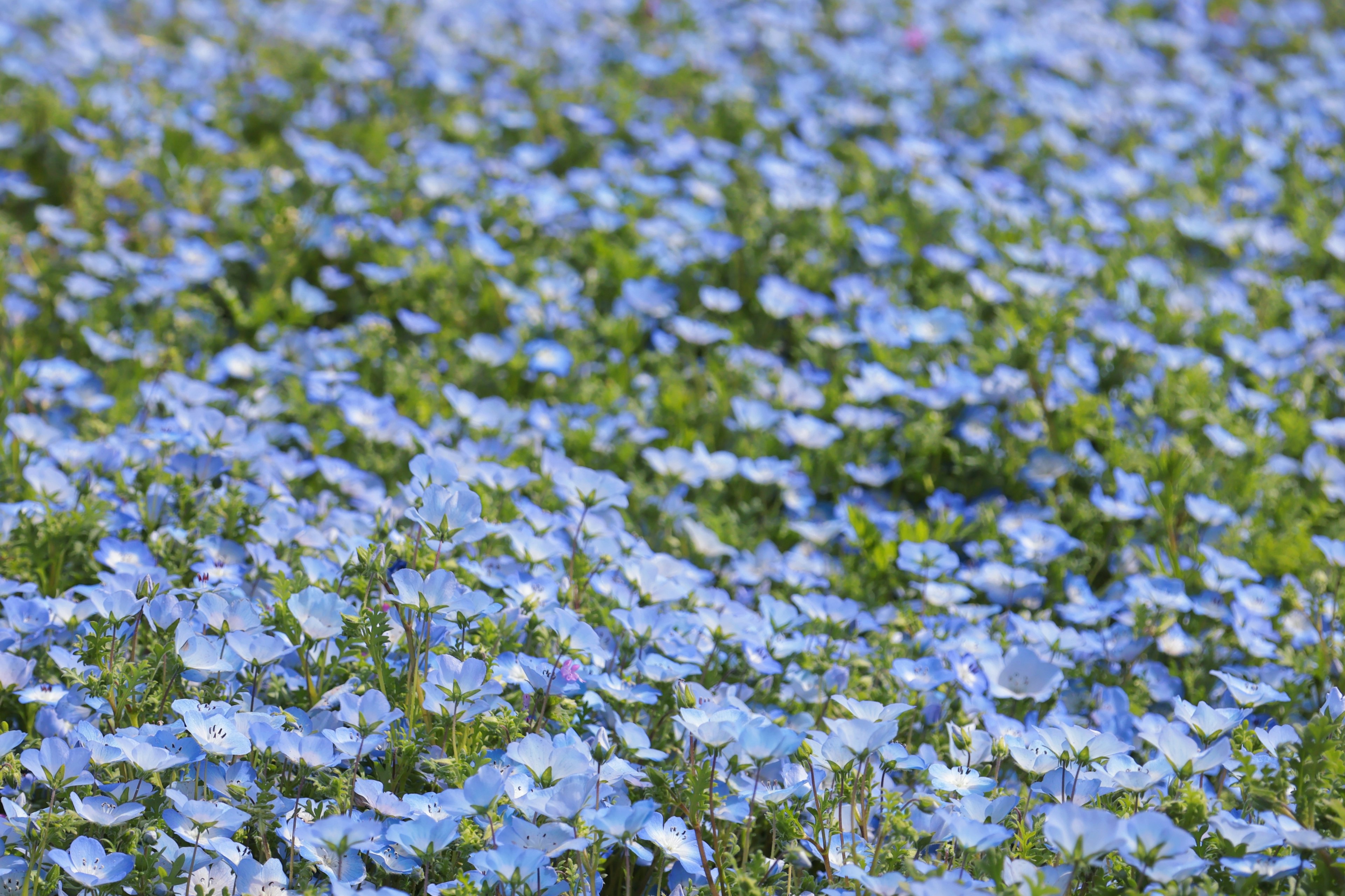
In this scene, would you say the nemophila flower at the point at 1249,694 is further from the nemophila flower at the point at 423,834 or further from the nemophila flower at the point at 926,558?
the nemophila flower at the point at 423,834

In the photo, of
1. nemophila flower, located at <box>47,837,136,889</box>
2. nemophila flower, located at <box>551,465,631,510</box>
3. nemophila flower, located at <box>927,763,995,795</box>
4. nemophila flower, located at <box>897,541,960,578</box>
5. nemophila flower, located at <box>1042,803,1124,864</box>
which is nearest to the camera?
nemophila flower, located at <box>1042,803,1124,864</box>

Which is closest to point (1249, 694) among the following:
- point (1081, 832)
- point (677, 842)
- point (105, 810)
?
point (1081, 832)

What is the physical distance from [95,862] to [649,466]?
5.84 feet

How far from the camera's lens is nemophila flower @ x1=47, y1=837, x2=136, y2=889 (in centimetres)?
160

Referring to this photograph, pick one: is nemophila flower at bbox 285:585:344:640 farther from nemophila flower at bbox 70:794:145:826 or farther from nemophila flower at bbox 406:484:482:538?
nemophila flower at bbox 70:794:145:826

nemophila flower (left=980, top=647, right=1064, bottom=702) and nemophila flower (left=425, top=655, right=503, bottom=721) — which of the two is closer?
nemophila flower (left=425, top=655, right=503, bottom=721)

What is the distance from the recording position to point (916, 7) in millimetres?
6648

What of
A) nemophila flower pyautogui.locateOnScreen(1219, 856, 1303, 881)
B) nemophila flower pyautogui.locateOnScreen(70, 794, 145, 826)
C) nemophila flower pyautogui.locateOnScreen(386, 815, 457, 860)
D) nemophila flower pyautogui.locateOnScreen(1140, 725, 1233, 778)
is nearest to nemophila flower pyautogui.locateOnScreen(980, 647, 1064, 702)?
nemophila flower pyautogui.locateOnScreen(1140, 725, 1233, 778)

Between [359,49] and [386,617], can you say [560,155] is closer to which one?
[359,49]

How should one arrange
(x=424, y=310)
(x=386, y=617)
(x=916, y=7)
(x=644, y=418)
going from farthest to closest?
(x=916, y=7), (x=424, y=310), (x=644, y=418), (x=386, y=617)

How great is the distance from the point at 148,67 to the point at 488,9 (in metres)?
1.79

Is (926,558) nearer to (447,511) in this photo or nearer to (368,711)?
(447,511)

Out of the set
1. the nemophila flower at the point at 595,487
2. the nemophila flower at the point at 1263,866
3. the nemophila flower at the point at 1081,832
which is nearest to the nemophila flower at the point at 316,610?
the nemophila flower at the point at 595,487

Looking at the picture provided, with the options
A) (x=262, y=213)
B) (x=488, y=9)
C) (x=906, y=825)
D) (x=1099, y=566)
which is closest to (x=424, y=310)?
(x=262, y=213)
